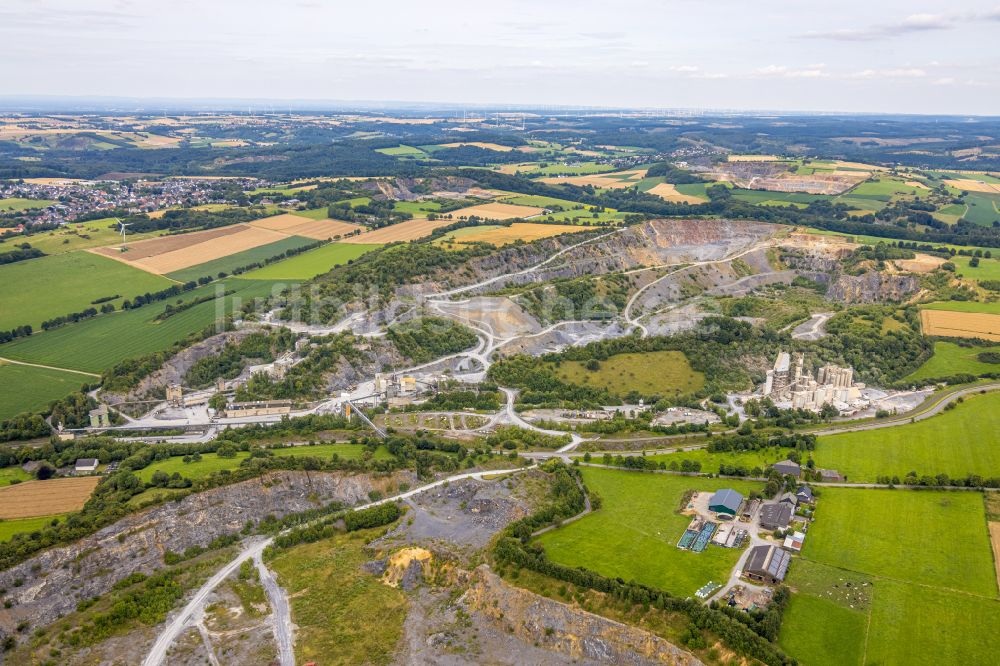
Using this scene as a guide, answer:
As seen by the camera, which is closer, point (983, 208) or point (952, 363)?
point (952, 363)

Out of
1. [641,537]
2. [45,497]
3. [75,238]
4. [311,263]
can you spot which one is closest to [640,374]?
[641,537]

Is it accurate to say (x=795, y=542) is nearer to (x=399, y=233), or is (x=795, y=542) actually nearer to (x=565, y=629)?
(x=565, y=629)

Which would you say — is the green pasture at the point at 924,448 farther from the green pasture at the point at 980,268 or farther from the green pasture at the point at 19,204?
the green pasture at the point at 19,204

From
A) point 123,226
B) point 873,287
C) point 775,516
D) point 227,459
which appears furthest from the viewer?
point 123,226

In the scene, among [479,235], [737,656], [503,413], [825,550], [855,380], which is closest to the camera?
[737,656]

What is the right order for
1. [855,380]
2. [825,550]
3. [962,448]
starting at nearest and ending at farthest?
[825,550] < [962,448] < [855,380]

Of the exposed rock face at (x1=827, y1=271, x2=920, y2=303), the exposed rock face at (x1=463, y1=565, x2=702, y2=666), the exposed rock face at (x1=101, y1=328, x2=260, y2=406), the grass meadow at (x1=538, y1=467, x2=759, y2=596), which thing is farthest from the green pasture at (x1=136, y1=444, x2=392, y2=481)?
the exposed rock face at (x1=827, y1=271, x2=920, y2=303)

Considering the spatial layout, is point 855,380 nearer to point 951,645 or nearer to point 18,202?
point 951,645

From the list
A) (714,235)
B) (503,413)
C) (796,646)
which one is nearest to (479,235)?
(714,235)
